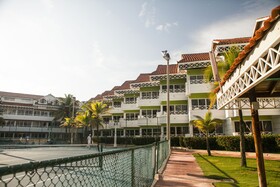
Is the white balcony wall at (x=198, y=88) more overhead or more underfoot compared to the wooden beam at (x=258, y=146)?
more overhead

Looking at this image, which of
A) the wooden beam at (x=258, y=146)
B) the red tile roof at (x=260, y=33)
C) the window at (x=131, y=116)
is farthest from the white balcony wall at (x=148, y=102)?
the red tile roof at (x=260, y=33)

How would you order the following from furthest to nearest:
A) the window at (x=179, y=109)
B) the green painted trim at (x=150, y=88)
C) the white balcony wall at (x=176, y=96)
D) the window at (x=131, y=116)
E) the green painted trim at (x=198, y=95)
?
1. the window at (x=131, y=116)
2. the green painted trim at (x=150, y=88)
3. the white balcony wall at (x=176, y=96)
4. the window at (x=179, y=109)
5. the green painted trim at (x=198, y=95)

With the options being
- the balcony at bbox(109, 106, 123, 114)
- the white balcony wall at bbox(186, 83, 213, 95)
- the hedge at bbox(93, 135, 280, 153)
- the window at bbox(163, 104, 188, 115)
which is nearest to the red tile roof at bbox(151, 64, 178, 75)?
the window at bbox(163, 104, 188, 115)

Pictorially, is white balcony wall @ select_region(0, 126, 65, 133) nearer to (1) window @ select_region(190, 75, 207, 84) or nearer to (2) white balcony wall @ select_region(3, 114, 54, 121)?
(2) white balcony wall @ select_region(3, 114, 54, 121)

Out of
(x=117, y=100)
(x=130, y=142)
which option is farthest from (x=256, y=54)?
(x=117, y=100)

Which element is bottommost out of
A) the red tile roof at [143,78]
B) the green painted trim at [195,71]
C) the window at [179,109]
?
the window at [179,109]

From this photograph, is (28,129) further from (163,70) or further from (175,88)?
(175,88)

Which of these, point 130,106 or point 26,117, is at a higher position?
point 130,106

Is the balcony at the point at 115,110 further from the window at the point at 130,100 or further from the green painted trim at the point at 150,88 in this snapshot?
the green painted trim at the point at 150,88

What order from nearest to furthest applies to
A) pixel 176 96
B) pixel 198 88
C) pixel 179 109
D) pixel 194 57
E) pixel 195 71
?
pixel 198 88
pixel 195 71
pixel 194 57
pixel 176 96
pixel 179 109

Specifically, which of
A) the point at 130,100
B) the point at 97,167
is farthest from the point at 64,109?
the point at 97,167

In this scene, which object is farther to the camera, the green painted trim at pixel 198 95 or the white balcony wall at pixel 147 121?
the white balcony wall at pixel 147 121

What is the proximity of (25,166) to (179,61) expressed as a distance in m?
29.3

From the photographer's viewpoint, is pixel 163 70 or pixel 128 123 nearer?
pixel 163 70
